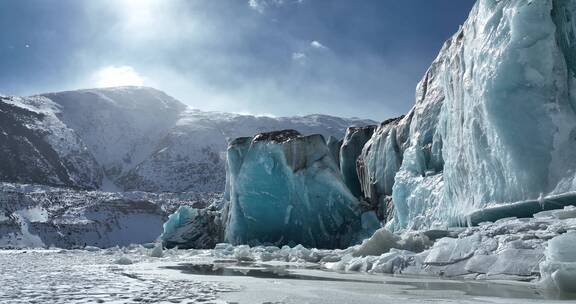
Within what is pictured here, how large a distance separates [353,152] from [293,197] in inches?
292

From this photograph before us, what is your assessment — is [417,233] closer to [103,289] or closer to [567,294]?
[567,294]

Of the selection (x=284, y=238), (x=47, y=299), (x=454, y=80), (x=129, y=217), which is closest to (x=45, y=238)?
(x=129, y=217)

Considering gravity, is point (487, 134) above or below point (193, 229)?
above

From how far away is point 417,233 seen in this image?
12.1 m

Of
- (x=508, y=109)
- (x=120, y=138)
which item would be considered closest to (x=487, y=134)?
(x=508, y=109)

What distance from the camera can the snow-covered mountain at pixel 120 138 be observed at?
372ft

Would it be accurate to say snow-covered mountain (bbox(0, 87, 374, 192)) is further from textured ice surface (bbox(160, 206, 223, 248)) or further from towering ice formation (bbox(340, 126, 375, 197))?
towering ice formation (bbox(340, 126, 375, 197))

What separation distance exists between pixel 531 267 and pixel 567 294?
1720 mm

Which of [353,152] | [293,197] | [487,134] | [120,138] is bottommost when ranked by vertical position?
[293,197]

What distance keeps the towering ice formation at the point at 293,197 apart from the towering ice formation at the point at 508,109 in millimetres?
10119

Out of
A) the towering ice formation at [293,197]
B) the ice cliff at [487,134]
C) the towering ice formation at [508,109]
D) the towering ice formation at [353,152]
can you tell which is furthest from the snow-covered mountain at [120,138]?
the towering ice formation at [508,109]

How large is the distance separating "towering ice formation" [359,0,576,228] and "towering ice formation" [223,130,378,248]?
398 inches

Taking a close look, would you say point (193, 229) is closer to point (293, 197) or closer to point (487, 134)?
point (293, 197)

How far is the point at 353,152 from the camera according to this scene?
33156mm
